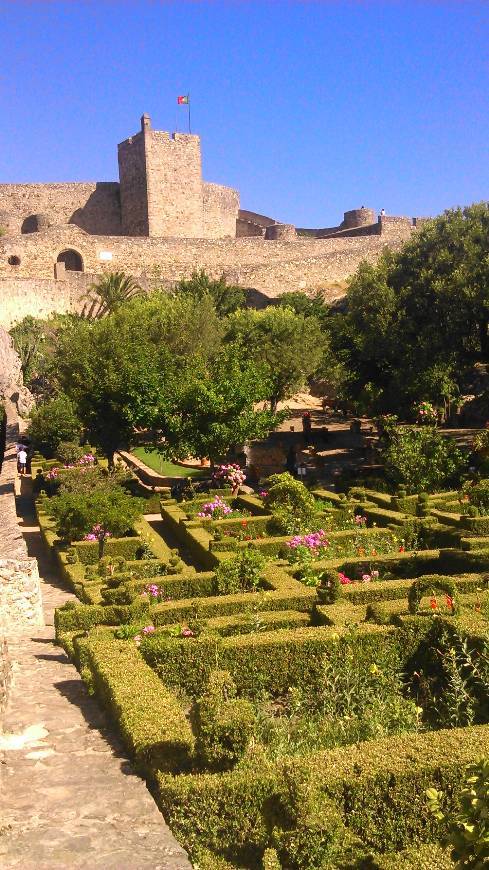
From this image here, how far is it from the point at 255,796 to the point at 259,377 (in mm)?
18959

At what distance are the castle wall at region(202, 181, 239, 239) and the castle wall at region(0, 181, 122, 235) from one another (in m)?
5.61

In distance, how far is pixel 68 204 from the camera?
184ft

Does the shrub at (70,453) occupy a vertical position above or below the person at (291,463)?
above

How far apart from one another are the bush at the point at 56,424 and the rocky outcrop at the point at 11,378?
857 centimetres

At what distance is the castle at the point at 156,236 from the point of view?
48.2m

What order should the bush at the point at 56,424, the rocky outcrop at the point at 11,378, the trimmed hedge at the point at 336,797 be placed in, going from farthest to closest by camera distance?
the rocky outcrop at the point at 11,378
the bush at the point at 56,424
the trimmed hedge at the point at 336,797

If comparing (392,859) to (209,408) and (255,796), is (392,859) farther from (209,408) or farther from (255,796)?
(209,408)

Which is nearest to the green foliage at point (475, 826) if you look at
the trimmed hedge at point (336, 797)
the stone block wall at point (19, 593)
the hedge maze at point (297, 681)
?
the hedge maze at point (297, 681)

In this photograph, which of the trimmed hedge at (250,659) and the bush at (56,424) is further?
the bush at (56,424)

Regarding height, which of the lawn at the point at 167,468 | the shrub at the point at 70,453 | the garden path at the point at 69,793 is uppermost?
the shrub at the point at 70,453

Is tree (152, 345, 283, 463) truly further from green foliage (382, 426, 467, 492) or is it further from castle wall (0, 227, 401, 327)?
castle wall (0, 227, 401, 327)

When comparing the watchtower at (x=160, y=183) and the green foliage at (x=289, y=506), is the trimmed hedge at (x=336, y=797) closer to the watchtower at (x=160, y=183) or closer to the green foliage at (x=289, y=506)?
the green foliage at (x=289, y=506)

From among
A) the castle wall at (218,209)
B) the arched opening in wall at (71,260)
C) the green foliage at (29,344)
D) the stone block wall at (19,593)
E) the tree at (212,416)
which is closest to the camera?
the stone block wall at (19,593)

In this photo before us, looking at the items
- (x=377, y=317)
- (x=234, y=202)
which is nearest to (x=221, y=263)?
(x=234, y=202)
